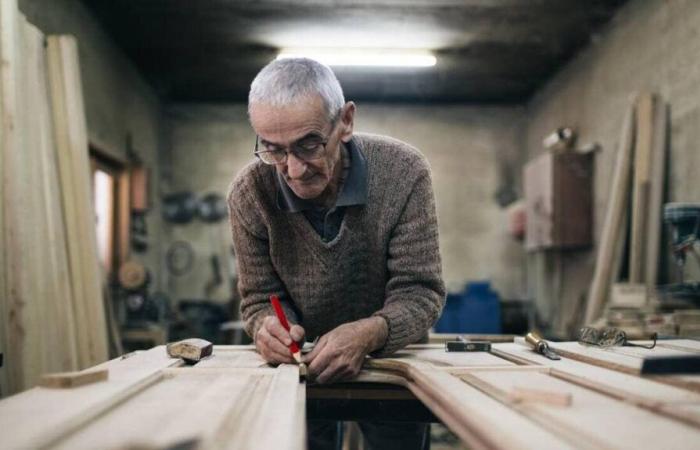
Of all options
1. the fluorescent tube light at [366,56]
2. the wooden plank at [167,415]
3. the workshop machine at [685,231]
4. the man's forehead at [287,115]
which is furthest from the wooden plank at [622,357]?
the fluorescent tube light at [366,56]

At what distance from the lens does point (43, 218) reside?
3648mm

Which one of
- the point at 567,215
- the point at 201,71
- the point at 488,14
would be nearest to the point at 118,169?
the point at 201,71

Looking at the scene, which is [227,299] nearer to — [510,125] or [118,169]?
[118,169]

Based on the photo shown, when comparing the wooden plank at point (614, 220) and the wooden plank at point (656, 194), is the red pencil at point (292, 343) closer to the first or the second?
the wooden plank at point (656, 194)

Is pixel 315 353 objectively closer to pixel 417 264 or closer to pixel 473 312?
pixel 417 264

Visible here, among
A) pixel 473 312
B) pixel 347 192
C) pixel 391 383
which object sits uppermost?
pixel 347 192

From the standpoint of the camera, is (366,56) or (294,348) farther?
(366,56)

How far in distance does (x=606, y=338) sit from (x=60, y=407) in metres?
1.40

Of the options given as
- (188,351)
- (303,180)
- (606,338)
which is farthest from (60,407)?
(606,338)

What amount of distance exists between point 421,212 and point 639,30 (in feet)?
15.9

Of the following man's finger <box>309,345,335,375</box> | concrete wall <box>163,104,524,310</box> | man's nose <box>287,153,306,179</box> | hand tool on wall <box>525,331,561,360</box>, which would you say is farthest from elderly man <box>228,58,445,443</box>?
concrete wall <box>163,104,524,310</box>

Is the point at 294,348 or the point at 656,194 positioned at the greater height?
the point at 656,194

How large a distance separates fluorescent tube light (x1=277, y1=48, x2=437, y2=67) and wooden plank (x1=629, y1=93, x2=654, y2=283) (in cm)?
276

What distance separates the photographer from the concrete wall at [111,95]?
527 centimetres
